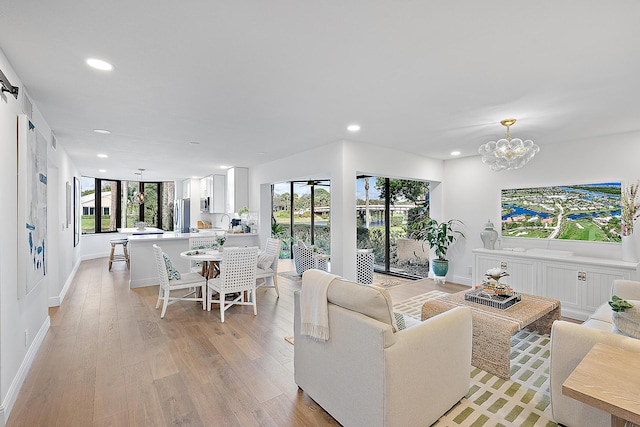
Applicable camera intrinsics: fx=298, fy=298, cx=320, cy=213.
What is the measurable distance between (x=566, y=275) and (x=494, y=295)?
5.91 ft

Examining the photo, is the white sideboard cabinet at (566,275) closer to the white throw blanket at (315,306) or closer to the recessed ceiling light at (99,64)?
the white throw blanket at (315,306)

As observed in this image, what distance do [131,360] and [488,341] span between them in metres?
3.36

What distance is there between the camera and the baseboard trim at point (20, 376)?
2.08 meters

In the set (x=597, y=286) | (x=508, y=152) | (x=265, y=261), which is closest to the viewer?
(x=508, y=152)

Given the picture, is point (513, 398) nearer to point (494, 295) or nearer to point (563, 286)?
point (494, 295)

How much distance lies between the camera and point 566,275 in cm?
417

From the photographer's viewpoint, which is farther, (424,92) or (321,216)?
(321,216)

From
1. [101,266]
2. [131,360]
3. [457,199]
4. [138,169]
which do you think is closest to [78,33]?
[131,360]

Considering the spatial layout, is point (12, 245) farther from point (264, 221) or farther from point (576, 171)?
point (576, 171)

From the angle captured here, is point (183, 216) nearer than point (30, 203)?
No

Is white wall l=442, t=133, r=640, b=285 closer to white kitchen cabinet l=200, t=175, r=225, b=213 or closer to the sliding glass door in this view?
the sliding glass door

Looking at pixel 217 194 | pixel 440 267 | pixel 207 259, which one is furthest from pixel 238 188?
pixel 440 267

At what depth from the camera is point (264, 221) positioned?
7074mm

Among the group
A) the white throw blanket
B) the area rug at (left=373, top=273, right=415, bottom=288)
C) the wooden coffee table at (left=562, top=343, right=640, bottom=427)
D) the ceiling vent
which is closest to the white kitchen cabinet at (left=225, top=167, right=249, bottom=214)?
the area rug at (left=373, top=273, right=415, bottom=288)
